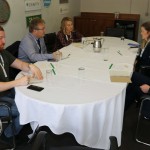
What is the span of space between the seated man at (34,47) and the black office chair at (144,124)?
116 cm

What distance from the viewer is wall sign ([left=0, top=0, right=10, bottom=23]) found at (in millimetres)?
3150

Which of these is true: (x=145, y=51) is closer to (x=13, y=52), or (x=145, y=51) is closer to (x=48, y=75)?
(x=48, y=75)

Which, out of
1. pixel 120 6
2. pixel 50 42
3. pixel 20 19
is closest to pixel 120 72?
pixel 50 42

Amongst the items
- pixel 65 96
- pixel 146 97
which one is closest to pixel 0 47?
pixel 65 96

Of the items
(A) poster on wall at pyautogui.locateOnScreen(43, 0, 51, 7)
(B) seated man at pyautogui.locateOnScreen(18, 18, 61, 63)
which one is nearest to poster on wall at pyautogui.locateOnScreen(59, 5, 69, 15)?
(A) poster on wall at pyautogui.locateOnScreen(43, 0, 51, 7)

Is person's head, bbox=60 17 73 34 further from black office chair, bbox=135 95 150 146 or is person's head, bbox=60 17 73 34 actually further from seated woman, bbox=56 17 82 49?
black office chair, bbox=135 95 150 146

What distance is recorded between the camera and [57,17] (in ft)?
15.9

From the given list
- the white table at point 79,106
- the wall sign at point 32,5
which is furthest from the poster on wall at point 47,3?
the white table at point 79,106

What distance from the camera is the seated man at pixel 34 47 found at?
103 inches

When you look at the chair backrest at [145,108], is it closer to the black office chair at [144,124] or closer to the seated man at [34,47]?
the black office chair at [144,124]

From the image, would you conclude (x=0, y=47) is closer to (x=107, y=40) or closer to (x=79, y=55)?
(x=79, y=55)

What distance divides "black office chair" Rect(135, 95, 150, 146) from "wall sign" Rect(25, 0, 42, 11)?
2.67 m

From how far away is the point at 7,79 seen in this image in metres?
2.16

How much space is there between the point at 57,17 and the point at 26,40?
2.30 meters
